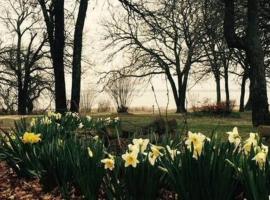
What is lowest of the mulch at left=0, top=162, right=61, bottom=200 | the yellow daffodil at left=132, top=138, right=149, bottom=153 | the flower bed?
the mulch at left=0, top=162, right=61, bottom=200

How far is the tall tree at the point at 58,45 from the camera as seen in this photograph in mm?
19234

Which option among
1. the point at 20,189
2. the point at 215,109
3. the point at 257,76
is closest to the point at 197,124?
the point at 257,76

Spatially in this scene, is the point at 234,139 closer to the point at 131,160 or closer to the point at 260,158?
the point at 260,158

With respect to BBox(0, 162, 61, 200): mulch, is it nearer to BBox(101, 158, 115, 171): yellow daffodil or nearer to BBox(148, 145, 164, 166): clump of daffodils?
BBox(101, 158, 115, 171): yellow daffodil

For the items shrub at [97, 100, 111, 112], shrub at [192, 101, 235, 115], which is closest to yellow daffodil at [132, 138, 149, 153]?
shrub at [192, 101, 235, 115]

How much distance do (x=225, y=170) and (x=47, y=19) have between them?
Result: 56.5ft

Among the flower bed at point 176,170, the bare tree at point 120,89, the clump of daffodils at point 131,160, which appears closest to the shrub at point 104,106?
the bare tree at point 120,89

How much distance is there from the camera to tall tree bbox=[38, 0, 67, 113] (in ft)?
63.1

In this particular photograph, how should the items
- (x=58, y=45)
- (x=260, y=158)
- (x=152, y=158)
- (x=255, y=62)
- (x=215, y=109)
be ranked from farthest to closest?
(x=215, y=109) → (x=58, y=45) → (x=255, y=62) → (x=152, y=158) → (x=260, y=158)

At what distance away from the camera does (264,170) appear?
12.5 feet

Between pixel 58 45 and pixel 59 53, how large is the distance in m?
0.34

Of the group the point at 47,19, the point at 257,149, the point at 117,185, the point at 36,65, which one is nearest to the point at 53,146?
the point at 117,185

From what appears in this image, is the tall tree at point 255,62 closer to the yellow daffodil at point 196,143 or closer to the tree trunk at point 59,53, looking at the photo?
the tree trunk at point 59,53

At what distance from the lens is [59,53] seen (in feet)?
64.3
